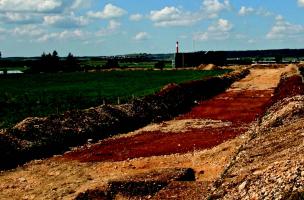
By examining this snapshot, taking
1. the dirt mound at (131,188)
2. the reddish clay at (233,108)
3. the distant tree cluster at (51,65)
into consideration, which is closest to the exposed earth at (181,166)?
the dirt mound at (131,188)

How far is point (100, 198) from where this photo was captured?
17.8 metres

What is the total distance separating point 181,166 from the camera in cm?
2323

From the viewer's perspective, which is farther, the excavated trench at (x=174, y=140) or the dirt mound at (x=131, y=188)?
the excavated trench at (x=174, y=140)

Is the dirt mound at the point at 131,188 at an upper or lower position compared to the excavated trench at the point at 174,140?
upper

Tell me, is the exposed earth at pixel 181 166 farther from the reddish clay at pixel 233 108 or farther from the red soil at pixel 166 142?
the reddish clay at pixel 233 108

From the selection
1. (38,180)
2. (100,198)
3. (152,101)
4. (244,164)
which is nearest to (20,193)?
(38,180)

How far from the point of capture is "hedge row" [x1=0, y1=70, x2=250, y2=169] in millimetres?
26859

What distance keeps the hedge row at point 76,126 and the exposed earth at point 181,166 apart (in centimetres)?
110

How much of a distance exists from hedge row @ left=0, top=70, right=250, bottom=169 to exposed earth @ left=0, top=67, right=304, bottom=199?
1104 millimetres

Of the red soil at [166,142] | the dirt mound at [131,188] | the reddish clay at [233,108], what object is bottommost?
the reddish clay at [233,108]

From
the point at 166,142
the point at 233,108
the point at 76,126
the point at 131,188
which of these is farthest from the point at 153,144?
the point at 233,108

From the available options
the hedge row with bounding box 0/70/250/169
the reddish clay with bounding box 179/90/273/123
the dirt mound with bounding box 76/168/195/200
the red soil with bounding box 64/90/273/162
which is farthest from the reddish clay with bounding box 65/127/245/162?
the dirt mound with bounding box 76/168/195/200

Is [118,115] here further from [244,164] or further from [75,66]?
[75,66]

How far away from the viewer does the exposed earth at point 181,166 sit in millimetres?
13867
